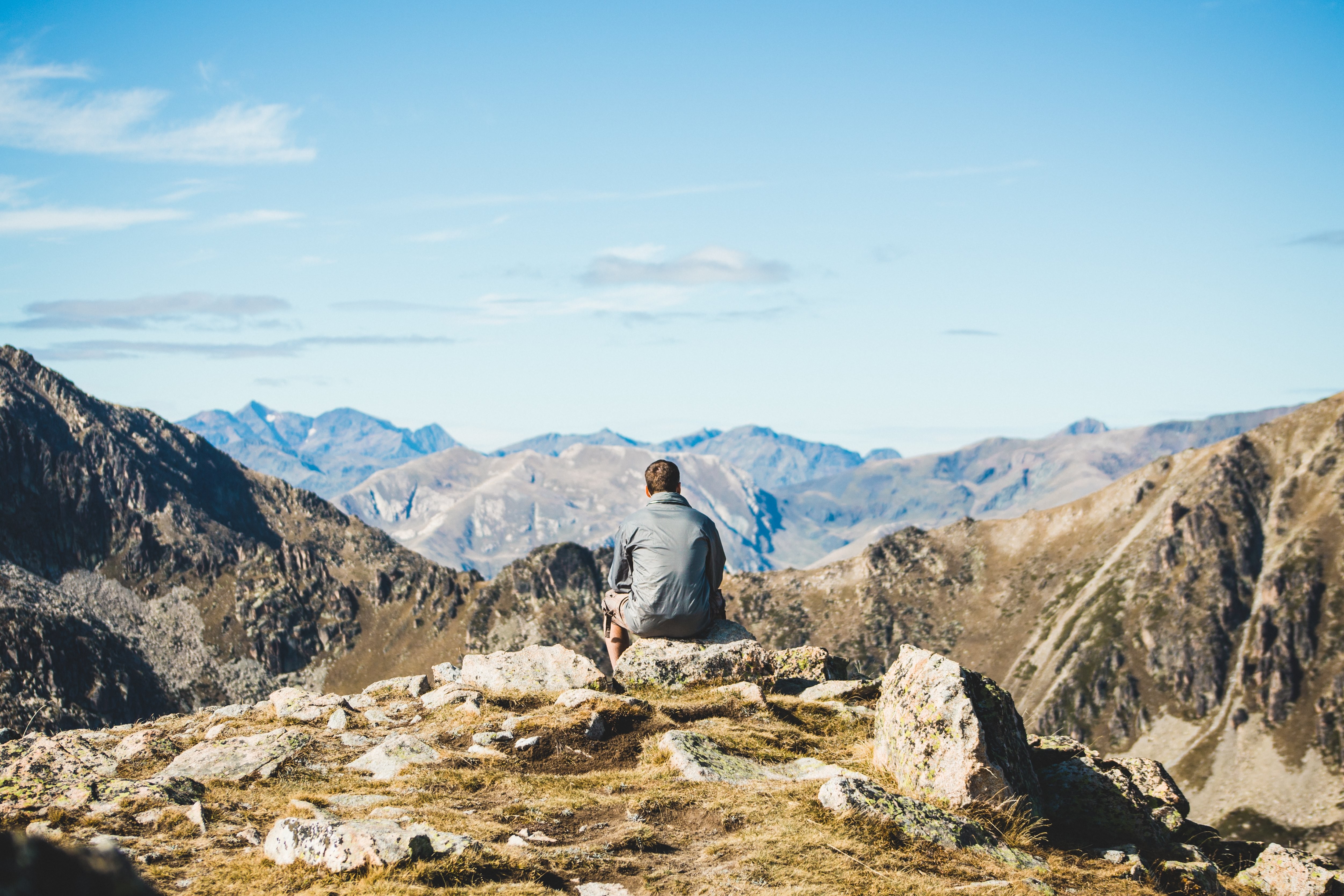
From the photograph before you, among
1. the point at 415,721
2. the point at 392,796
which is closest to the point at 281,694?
the point at 415,721

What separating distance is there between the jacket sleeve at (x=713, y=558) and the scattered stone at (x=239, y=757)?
368 inches

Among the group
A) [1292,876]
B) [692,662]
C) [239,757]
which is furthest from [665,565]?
[1292,876]

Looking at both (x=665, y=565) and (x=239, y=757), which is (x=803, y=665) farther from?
(x=239, y=757)

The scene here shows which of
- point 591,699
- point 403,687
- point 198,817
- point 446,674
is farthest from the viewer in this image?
point 446,674

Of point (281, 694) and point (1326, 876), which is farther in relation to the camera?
point (281, 694)

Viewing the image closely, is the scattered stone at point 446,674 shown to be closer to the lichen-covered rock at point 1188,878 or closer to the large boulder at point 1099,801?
the large boulder at point 1099,801

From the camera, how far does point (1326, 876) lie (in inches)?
690

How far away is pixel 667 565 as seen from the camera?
20.2 m

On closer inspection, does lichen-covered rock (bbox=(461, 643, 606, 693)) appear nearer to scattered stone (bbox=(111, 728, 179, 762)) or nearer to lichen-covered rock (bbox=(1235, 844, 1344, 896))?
scattered stone (bbox=(111, 728, 179, 762))

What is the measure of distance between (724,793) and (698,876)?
3110mm

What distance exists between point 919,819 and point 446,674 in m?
17.3

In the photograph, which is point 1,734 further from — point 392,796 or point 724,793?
point 724,793

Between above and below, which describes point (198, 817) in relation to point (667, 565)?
below

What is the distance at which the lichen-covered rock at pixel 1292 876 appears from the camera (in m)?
17.1
